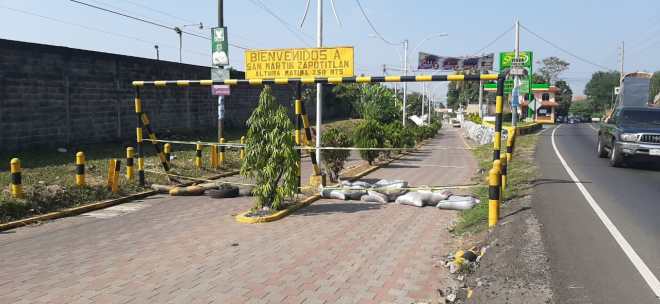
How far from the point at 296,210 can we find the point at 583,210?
486cm

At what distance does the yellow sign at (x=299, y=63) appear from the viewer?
412 inches

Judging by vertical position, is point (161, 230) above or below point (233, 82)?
below

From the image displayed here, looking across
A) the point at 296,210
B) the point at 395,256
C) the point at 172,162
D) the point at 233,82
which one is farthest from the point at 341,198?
the point at 172,162

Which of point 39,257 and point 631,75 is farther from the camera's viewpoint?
point 631,75

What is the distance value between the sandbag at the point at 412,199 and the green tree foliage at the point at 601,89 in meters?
138

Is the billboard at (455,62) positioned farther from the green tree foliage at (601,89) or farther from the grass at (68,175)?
the green tree foliage at (601,89)

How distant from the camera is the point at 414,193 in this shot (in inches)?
390

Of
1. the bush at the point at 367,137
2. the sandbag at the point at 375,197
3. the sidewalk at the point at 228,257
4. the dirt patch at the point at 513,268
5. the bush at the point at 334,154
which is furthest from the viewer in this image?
the bush at the point at 367,137

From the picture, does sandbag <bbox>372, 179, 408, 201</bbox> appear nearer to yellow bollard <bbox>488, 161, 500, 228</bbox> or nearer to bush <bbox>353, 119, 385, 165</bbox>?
yellow bollard <bbox>488, 161, 500, 228</bbox>

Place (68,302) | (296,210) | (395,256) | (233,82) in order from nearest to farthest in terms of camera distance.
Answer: (68,302) < (395,256) < (296,210) < (233,82)

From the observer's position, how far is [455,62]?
237 ft

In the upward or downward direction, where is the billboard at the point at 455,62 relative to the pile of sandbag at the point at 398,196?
upward

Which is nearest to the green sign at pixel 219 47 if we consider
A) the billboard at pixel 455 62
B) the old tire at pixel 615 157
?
the old tire at pixel 615 157

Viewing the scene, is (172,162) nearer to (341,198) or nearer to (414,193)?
(341,198)
